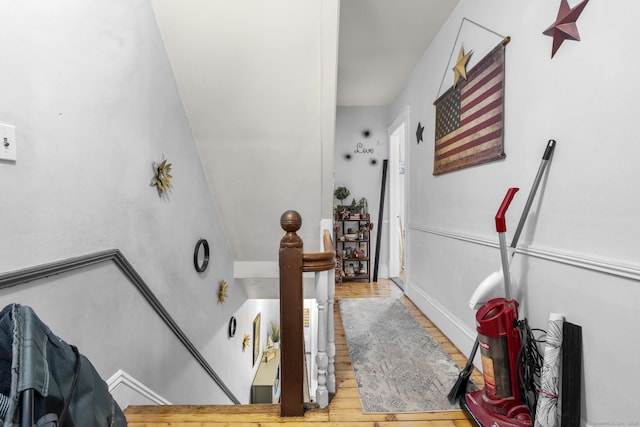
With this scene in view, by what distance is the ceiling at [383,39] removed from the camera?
2445 mm

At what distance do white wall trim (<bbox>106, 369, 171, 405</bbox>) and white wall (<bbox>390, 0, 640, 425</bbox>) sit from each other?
1.96m

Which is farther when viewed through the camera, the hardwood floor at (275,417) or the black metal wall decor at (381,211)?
the black metal wall decor at (381,211)

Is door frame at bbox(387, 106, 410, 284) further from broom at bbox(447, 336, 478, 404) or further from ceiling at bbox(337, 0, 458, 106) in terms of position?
broom at bbox(447, 336, 478, 404)

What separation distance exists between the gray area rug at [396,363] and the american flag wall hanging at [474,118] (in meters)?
1.36

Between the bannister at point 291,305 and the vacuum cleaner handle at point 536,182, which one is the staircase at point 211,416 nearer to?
the bannister at point 291,305

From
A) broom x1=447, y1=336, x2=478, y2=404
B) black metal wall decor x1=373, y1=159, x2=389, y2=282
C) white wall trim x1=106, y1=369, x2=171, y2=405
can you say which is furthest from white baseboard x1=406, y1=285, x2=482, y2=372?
white wall trim x1=106, y1=369, x2=171, y2=405

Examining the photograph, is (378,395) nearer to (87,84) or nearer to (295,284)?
(295,284)

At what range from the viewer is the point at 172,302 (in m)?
2.08

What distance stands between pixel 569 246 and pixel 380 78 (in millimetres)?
3034

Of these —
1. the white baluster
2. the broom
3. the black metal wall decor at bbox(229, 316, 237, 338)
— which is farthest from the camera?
the black metal wall decor at bbox(229, 316, 237, 338)

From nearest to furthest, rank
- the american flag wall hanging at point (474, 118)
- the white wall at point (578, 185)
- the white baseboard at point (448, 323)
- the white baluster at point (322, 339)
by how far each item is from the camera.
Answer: the white wall at point (578, 185) → the white baluster at point (322, 339) → the american flag wall hanging at point (474, 118) → the white baseboard at point (448, 323)

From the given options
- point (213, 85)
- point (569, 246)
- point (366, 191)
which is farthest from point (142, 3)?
point (366, 191)

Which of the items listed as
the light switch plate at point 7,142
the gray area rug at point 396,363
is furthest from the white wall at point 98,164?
the gray area rug at point 396,363

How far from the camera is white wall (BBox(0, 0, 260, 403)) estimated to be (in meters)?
1.04
